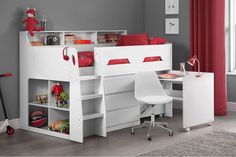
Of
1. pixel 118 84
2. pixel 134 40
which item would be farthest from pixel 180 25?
pixel 118 84

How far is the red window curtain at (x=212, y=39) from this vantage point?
5.50m

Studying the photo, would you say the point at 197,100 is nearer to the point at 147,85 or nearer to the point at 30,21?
the point at 147,85

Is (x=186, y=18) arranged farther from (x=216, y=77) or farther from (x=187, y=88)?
(x=187, y=88)

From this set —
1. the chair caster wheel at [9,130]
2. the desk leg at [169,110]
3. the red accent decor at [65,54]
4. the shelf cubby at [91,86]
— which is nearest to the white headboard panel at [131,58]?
the shelf cubby at [91,86]

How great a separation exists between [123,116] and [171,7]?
7.21ft

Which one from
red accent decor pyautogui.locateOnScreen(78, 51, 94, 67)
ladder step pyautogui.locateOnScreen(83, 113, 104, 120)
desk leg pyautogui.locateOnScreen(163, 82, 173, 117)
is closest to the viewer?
ladder step pyautogui.locateOnScreen(83, 113, 104, 120)

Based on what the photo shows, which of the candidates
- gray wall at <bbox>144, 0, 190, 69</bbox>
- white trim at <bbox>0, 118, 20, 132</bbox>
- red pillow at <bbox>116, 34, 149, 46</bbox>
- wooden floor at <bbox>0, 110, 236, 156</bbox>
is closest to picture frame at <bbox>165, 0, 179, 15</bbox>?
gray wall at <bbox>144, 0, 190, 69</bbox>

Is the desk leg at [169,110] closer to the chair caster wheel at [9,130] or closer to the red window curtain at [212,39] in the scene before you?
the red window curtain at [212,39]

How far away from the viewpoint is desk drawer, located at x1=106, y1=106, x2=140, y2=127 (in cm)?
461

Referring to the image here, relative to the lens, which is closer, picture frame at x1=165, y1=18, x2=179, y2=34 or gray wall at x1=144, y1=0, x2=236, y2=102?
gray wall at x1=144, y1=0, x2=236, y2=102

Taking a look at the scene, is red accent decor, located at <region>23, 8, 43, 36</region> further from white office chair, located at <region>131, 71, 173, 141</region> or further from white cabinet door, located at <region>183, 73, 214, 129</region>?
white cabinet door, located at <region>183, 73, 214, 129</region>

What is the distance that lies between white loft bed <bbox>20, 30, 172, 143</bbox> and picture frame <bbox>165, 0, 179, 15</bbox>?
4.10 feet

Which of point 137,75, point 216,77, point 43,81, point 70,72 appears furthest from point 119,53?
point 216,77

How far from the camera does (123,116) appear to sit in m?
4.75
